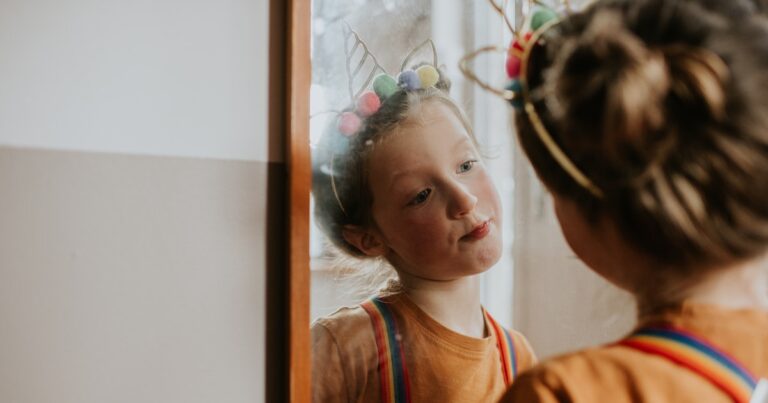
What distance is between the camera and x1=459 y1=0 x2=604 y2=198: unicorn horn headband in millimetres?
597

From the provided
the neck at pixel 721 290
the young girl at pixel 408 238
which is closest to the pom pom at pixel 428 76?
the young girl at pixel 408 238

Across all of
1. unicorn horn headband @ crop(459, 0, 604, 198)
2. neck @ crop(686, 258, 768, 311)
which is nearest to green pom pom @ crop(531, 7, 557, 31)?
unicorn horn headband @ crop(459, 0, 604, 198)

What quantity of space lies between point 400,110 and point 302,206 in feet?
0.50

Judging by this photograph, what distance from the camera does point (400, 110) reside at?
81 cm

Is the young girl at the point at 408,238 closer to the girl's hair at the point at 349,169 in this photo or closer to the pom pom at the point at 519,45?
the girl's hair at the point at 349,169

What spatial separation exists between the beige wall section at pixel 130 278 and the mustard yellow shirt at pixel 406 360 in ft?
0.26

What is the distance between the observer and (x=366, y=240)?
0.82 metres

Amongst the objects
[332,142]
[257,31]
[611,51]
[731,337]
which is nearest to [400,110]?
[332,142]

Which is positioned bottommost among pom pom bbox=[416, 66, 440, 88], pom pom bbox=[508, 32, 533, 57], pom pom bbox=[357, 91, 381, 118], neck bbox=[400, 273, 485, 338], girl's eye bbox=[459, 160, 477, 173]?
neck bbox=[400, 273, 485, 338]

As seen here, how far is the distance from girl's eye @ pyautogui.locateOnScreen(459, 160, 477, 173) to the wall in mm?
215

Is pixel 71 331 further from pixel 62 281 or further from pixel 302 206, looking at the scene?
pixel 302 206

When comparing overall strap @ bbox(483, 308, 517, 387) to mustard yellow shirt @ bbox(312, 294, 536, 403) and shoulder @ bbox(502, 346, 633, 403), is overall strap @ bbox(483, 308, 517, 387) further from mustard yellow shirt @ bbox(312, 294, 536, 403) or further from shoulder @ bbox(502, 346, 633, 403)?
shoulder @ bbox(502, 346, 633, 403)

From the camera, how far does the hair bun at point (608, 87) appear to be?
0.53 meters

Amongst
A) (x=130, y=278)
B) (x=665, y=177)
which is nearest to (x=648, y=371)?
(x=665, y=177)
